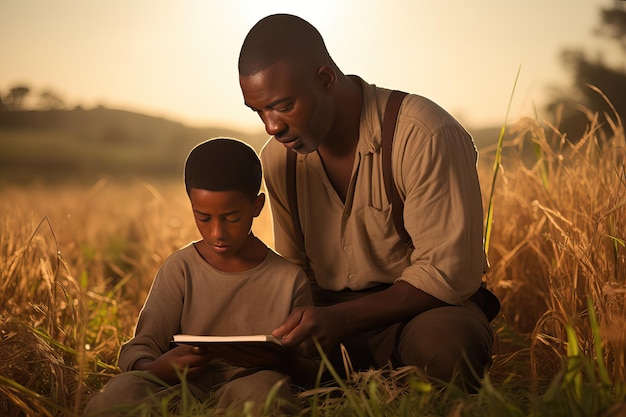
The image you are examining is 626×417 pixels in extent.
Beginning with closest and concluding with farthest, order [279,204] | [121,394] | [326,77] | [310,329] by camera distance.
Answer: [121,394] → [310,329] → [326,77] → [279,204]

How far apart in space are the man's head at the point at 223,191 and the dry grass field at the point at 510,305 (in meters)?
0.48

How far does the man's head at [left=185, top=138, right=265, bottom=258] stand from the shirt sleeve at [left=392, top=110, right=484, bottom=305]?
0.54m

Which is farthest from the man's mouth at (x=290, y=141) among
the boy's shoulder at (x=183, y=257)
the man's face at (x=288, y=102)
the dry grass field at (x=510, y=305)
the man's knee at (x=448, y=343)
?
the dry grass field at (x=510, y=305)

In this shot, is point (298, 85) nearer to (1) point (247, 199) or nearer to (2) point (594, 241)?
(1) point (247, 199)

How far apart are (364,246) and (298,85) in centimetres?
65

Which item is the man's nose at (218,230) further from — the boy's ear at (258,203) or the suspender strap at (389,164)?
the suspender strap at (389,164)

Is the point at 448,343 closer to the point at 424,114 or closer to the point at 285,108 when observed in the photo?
the point at 424,114

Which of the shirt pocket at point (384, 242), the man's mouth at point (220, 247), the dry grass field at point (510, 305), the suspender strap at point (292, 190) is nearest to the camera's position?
the dry grass field at point (510, 305)

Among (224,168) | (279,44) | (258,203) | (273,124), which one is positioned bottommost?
(258,203)

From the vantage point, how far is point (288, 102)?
2959 millimetres

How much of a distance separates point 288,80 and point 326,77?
0.19 metres

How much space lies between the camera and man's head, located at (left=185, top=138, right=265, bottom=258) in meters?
2.78

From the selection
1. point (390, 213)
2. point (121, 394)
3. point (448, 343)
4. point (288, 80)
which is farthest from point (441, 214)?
point (121, 394)

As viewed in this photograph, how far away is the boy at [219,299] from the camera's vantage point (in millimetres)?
2666
